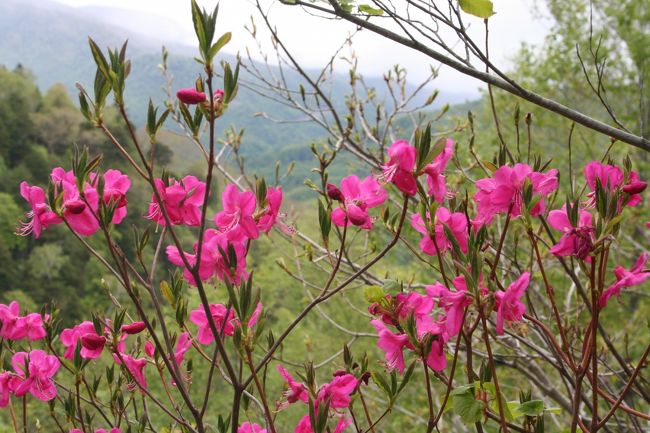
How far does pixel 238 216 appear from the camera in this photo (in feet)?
3.34

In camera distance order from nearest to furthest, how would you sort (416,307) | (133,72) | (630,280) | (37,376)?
(630,280), (416,307), (37,376), (133,72)

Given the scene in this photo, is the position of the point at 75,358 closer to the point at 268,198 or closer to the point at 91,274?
the point at 268,198

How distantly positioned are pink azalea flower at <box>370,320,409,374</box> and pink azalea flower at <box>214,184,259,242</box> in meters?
0.29

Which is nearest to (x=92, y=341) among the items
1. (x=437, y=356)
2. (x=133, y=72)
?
(x=437, y=356)

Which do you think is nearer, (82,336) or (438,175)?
(438,175)

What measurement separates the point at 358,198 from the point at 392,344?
0.31 meters

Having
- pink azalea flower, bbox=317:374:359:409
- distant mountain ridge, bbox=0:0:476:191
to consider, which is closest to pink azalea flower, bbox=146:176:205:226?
pink azalea flower, bbox=317:374:359:409

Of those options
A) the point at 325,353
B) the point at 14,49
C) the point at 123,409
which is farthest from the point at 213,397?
the point at 14,49

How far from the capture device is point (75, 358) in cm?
120

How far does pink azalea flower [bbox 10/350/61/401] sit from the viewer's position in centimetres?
129

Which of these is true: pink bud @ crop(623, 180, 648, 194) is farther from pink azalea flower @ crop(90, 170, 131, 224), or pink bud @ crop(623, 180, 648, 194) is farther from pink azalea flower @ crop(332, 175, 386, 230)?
pink azalea flower @ crop(90, 170, 131, 224)

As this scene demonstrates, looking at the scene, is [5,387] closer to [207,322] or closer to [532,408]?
[207,322]

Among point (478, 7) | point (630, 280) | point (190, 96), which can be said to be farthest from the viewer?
point (478, 7)

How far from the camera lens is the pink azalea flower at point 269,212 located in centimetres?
103
